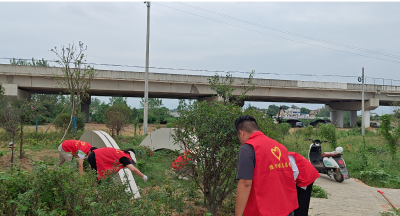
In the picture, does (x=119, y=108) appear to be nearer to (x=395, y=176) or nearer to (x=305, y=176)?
(x=395, y=176)

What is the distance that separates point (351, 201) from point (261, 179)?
480cm

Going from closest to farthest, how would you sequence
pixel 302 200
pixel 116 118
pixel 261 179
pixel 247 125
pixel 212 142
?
1. pixel 261 179
2. pixel 247 125
3. pixel 302 200
4. pixel 212 142
5. pixel 116 118

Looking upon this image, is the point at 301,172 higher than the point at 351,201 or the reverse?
higher

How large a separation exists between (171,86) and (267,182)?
2377 centimetres

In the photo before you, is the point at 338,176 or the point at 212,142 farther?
the point at 338,176

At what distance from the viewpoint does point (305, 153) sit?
37.4 ft

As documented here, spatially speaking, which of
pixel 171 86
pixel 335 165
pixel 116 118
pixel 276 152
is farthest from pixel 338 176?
pixel 171 86

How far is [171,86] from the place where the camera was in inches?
1025

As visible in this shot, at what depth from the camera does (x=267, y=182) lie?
2.62 meters

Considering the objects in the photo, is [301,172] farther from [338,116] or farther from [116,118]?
[338,116]

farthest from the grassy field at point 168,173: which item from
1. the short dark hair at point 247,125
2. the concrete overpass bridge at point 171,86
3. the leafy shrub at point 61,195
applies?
the concrete overpass bridge at point 171,86

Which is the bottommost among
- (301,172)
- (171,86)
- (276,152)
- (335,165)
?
(335,165)

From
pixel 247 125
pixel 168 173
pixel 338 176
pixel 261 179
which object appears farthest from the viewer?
pixel 338 176

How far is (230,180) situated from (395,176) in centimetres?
654
